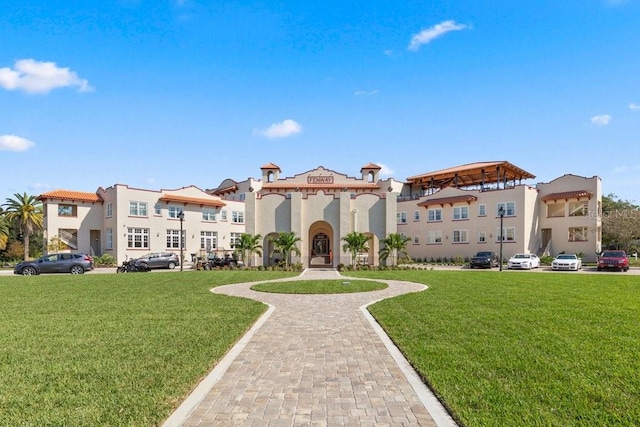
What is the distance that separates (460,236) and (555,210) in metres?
9.87

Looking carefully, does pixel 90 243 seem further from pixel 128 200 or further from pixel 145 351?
pixel 145 351

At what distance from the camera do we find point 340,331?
8875 mm

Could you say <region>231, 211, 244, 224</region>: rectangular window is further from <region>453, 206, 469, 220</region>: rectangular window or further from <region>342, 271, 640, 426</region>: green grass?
<region>342, 271, 640, 426</region>: green grass

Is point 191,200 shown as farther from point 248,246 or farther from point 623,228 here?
point 623,228

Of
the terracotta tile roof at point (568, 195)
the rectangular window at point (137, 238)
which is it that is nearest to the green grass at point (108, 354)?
the rectangular window at point (137, 238)

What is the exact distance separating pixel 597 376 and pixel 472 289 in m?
10.6

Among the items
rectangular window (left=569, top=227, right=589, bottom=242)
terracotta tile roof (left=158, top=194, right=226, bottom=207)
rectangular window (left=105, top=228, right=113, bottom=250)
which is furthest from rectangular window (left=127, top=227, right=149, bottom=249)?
rectangular window (left=569, top=227, right=589, bottom=242)

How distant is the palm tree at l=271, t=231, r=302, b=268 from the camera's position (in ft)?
102

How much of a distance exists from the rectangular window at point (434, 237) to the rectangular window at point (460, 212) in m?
2.63

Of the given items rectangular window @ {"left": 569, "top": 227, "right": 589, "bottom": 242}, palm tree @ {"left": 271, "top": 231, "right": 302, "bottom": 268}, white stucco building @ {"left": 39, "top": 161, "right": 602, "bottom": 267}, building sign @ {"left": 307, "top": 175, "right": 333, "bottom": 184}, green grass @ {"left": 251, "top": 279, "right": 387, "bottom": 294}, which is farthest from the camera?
building sign @ {"left": 307, "top": 175, "right": 333, "bottom": 184}

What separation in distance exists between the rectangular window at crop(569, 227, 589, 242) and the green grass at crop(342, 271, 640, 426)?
32239 millimetres

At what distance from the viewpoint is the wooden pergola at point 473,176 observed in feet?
151

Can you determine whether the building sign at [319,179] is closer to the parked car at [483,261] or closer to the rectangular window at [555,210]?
the parked car at [483,261]

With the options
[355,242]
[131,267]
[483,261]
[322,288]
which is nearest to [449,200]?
[483,261]
